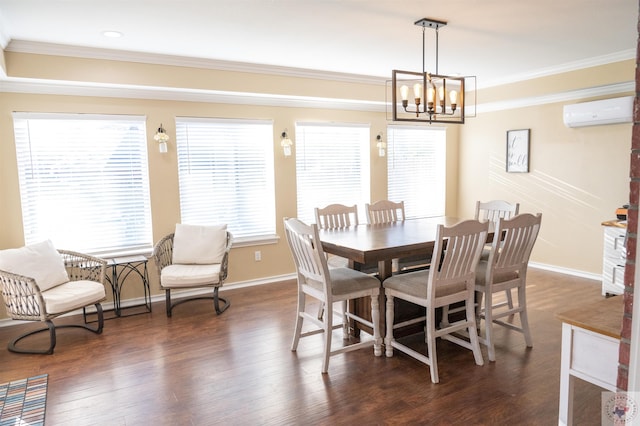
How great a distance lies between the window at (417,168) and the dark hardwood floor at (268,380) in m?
2.87

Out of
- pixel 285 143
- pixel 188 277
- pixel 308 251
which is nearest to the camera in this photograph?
pixel 308 251

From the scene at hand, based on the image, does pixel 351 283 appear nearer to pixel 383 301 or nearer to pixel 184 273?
pixel 383 301

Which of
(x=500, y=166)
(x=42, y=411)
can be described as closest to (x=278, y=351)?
(x=42, y=411)

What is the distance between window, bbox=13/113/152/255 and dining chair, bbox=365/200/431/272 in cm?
246

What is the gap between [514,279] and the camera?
→ 10.9 ft

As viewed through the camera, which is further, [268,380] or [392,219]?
[392,219]

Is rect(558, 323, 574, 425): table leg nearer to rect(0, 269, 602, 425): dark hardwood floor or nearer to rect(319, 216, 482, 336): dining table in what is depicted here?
rect(0, 269, 602, 425): dark hardwood floor

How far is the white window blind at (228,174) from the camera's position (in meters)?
4.86

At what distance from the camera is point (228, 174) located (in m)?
5.08

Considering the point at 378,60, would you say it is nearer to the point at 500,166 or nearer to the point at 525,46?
the point at 525,46

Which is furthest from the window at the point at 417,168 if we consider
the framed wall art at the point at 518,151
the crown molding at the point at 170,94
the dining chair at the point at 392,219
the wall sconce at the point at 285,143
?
the wall sconce at the point at 285,143

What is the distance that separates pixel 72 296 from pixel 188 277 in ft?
3.25

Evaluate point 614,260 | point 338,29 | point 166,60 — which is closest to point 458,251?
point 338,29

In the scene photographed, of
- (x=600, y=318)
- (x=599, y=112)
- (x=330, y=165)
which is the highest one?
(x=599, y=112)
